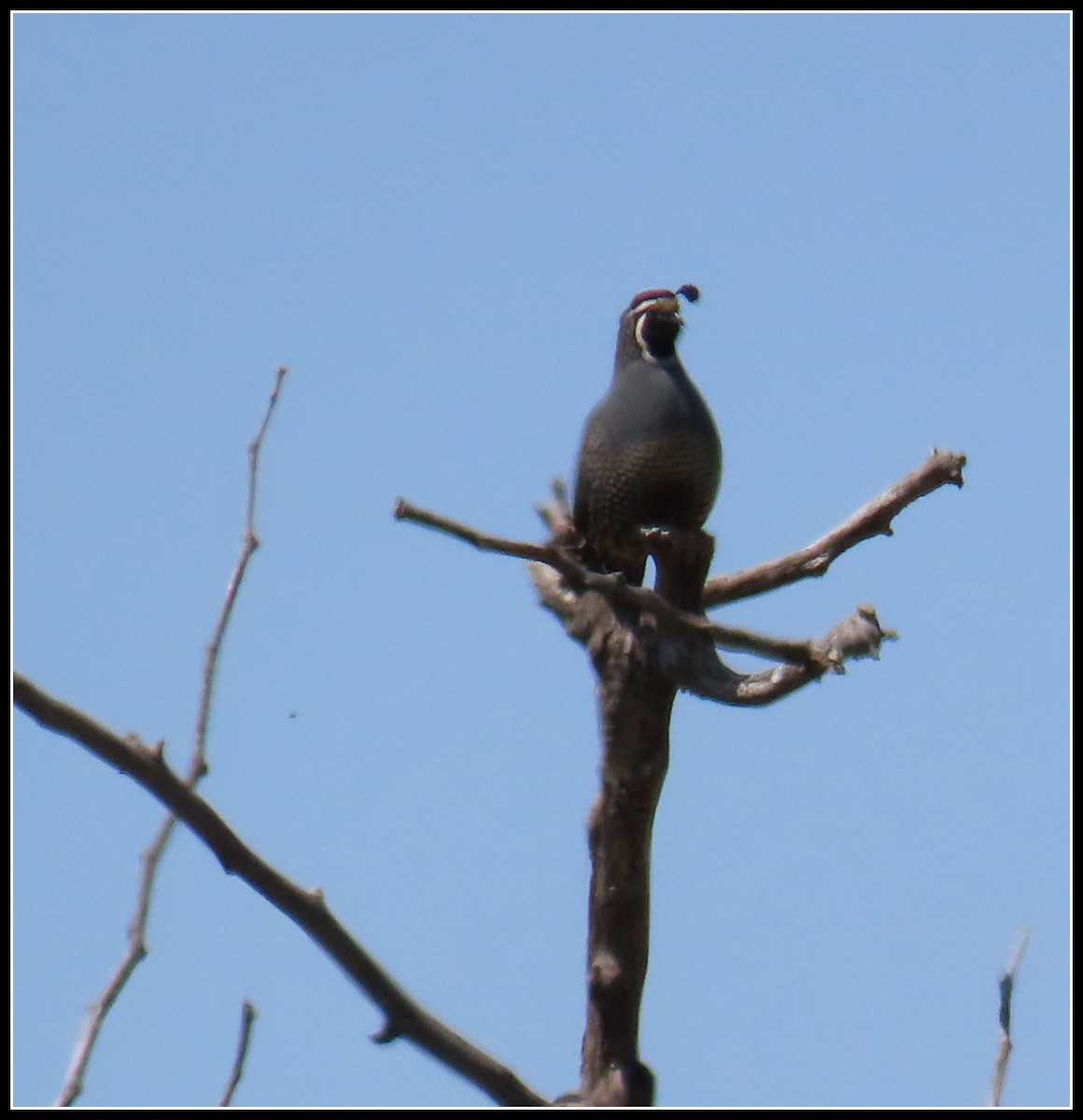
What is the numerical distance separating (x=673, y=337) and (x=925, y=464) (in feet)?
2.46

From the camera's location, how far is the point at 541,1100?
10.6 feet

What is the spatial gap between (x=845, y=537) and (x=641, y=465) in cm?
76

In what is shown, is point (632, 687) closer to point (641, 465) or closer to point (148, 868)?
point (641, 465)

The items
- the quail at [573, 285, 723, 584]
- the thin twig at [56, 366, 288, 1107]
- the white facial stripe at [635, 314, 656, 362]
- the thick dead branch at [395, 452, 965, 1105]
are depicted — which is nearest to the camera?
the thin twig at [56, 366, 288, 1107]

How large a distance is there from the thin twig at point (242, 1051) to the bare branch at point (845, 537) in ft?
6.78

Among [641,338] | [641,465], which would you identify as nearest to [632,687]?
[641,465]

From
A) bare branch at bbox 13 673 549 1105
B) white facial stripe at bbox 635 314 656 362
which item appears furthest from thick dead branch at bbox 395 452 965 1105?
white facial stripe at bbox 635 314 656 362

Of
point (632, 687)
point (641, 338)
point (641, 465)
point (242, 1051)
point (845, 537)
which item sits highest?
point (641, 338)

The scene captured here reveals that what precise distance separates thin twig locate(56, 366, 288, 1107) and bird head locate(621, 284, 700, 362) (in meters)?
1.55

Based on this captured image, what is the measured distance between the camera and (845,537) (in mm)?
4676

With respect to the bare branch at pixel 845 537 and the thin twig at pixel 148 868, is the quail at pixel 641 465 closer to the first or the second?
the bare branch at pixel 845 537

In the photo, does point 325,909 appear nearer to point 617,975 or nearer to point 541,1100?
point 541,1100

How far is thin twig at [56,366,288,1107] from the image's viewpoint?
268 centimetres

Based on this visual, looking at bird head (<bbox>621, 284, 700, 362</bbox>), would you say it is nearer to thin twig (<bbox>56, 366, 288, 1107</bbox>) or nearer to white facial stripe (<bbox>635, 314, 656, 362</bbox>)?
white facial stripe (<bbox>635, 314, 656, 362</bbox>)
